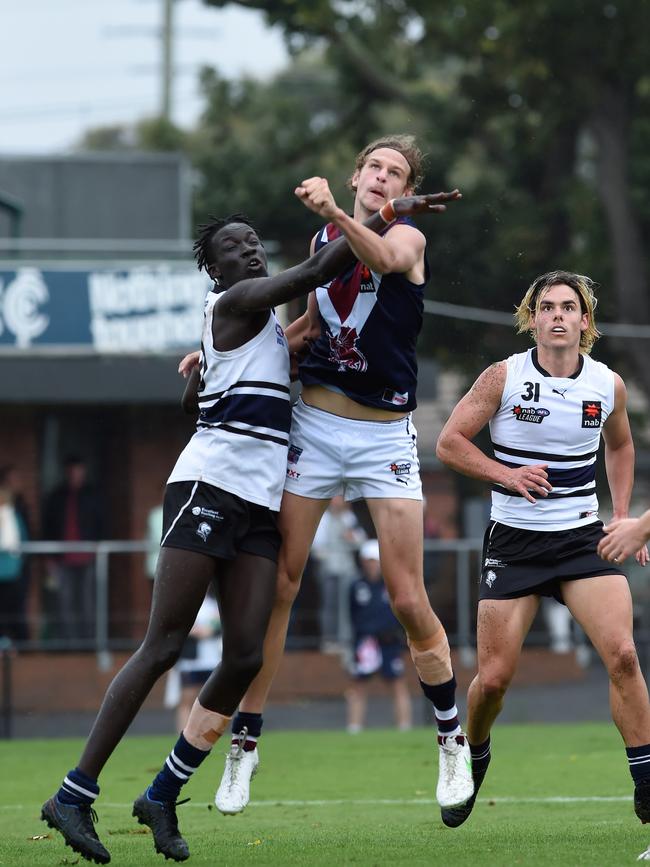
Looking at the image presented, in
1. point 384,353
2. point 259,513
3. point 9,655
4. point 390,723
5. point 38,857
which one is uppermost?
point 384,353

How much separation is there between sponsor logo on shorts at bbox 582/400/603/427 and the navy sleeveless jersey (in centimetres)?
81

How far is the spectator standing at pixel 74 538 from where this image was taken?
17062 mm

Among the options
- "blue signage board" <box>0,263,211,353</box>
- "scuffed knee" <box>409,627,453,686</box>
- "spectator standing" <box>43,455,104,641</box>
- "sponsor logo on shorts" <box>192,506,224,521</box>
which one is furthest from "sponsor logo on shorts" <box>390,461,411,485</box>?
"blue signage board" <box>0,263,211,353</box>

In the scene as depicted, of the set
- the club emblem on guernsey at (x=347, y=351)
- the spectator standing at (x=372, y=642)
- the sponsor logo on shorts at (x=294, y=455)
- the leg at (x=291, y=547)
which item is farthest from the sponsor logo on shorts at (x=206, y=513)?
the spectator standing at (x=372, y=642)

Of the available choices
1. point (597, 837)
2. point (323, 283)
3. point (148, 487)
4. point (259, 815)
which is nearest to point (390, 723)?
point (148, 487)

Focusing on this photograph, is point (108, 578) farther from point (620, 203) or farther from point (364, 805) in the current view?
point (620, 203)

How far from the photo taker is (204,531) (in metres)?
6.38

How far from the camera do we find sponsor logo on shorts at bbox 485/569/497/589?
712 centimetres

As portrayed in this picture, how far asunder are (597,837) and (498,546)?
1405mm

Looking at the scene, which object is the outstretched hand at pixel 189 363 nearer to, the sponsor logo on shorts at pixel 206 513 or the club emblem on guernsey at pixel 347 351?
the club emblem on guernsey at pixel 347 351

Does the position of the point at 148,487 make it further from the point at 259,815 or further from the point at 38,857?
the point at 38,857

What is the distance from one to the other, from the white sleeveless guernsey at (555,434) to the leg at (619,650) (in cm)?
36

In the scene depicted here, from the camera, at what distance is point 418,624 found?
22.4ft

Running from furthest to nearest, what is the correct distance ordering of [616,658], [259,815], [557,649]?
[557,649]
[259,815]
[616,658]
